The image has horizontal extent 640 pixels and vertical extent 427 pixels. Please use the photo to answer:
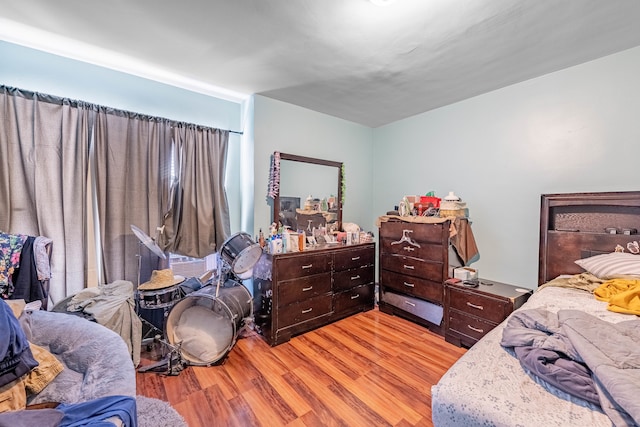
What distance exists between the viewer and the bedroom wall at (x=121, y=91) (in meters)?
2.03

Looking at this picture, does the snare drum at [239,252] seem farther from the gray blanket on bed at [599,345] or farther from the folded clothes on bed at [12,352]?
the gray blanket on bed at [599,345]

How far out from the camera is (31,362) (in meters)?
1.13

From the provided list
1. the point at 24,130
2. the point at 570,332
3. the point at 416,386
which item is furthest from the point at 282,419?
the point at 24,130

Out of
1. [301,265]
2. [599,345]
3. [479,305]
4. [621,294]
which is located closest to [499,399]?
[599,345]

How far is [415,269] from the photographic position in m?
2.83

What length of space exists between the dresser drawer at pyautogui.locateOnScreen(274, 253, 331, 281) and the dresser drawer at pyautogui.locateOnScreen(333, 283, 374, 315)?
41cm

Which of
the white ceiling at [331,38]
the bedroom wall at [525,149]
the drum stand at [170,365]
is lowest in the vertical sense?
the drum stand at [170,365]

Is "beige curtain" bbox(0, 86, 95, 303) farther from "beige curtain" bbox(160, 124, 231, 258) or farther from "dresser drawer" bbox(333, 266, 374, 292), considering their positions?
"dresser drawer" bbox(333, 266, 374, 292)

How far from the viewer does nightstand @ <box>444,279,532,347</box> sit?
7.26 ft

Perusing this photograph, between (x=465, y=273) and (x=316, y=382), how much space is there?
5.90 feet

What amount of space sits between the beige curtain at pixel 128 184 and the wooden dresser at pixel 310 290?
1.20 m

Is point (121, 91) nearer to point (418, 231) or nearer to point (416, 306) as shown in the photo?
point (418, 231)

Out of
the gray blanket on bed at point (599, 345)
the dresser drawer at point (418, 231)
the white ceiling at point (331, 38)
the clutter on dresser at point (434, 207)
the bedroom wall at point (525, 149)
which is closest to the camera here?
the gray blanket on bed at point (599, 345)

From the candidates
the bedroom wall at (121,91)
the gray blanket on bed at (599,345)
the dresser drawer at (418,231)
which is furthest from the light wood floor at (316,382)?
the bedroom wall at (121,91)
